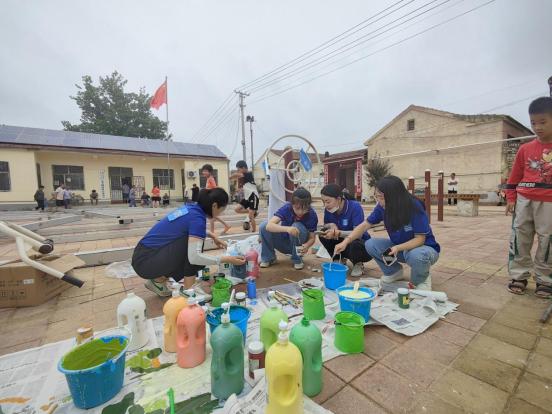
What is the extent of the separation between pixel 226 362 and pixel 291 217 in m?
2.04

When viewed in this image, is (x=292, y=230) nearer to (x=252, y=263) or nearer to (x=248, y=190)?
(x=252, y=263)

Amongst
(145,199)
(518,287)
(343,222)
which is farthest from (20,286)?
(145,199)

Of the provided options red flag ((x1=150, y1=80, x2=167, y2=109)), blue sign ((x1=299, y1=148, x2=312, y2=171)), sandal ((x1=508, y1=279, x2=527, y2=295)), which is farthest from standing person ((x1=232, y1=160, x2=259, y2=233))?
red flag ((x1=150, y1=80, x2=167, y2=109))

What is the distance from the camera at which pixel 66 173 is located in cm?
1514

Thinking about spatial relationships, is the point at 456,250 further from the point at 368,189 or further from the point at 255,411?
the point at 368,189

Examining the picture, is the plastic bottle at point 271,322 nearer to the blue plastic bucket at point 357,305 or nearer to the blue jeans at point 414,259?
the blue plastic bucket at point 357,305

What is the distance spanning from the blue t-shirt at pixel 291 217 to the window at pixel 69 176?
56.6ft

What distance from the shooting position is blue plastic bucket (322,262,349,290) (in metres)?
2.40

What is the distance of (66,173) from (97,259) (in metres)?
15.5

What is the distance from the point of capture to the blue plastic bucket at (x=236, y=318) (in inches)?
59.4

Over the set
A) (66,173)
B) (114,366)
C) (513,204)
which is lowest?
(114,366)

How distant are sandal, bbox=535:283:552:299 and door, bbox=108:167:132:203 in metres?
19.1

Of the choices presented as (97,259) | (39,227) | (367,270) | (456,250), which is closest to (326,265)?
(367,270)

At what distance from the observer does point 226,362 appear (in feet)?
3.99
